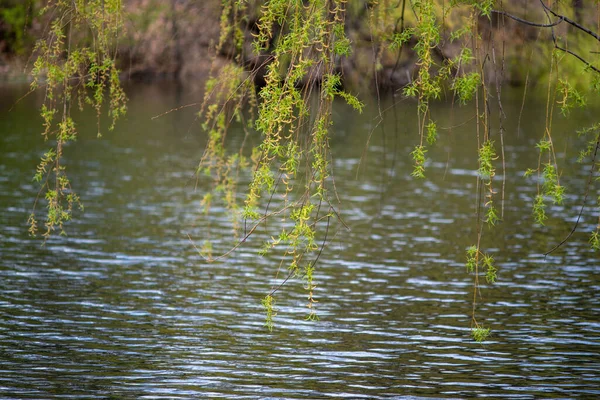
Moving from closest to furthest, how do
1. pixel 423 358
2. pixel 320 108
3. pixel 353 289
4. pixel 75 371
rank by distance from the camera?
pixel 320 108 → pixel 75 371 → pixel 423 358 → pixel 353 289

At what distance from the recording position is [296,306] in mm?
15977

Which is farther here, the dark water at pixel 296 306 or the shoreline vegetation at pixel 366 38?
the dark water at pixel 296 306

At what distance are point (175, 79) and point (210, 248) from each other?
1887 inches

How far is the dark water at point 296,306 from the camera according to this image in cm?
1150

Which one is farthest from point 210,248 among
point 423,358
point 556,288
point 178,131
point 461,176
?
point 178,131

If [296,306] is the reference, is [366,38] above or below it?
above

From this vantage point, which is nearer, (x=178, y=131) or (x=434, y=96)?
(x=434, y=96)

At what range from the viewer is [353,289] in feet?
56.7

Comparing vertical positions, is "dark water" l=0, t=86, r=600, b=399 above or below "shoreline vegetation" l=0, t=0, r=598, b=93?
below

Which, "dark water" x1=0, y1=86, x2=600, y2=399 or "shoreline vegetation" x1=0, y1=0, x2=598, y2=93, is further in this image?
"dark water" x1=0, y1=86, x2=600, y2=399

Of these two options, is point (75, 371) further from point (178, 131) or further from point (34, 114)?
point (34, 114)

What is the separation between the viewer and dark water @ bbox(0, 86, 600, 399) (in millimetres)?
11500

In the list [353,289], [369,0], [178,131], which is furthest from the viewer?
[178,131]

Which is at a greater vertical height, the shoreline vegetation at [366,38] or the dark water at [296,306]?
the shoreline vegetation at [366,38]
